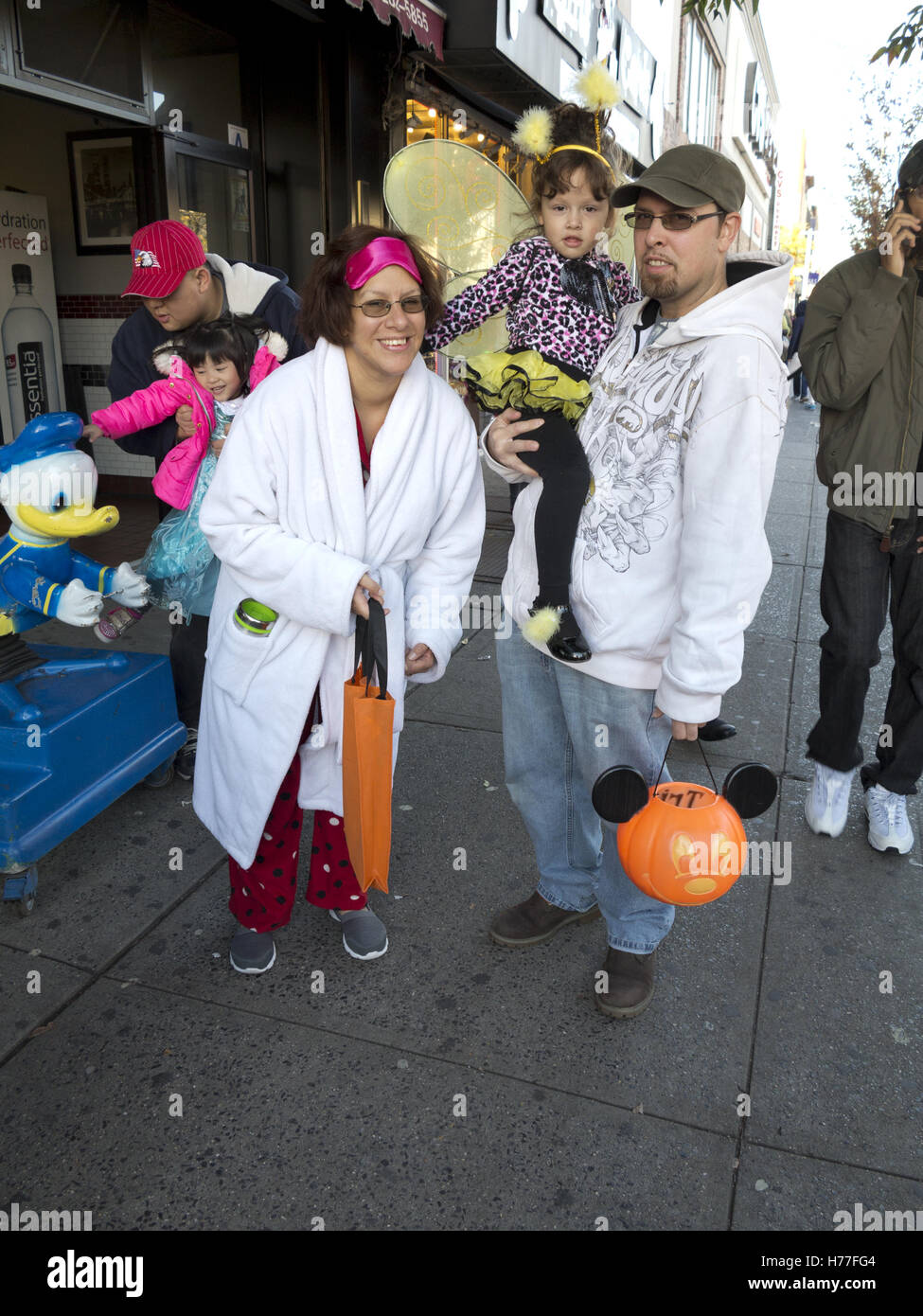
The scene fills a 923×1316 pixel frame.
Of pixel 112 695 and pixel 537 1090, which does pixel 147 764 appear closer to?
pixel 112 695

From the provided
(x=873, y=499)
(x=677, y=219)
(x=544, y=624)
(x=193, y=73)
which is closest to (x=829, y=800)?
(x=873, y=499)

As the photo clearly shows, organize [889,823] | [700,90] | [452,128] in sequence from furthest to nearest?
[700,90] → [452,128] → [889,823]

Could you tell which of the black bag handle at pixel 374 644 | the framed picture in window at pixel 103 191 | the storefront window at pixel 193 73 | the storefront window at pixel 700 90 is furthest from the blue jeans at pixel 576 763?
the storefront window at pixel 700 90

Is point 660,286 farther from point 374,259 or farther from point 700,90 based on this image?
point 700,90

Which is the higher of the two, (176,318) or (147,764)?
(176,318)

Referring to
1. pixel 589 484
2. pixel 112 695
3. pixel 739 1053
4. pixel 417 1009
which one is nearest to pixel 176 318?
pixel 112 695

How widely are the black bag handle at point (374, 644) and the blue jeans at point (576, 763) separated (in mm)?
475

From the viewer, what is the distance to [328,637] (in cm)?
248

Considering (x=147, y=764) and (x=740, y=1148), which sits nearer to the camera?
(x=740, y=1148)

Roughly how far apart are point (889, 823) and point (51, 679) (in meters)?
3.02

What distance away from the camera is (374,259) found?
222cm

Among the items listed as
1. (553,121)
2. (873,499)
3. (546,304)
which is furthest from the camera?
(873,499)

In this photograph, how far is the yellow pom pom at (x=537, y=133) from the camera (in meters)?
2.60
